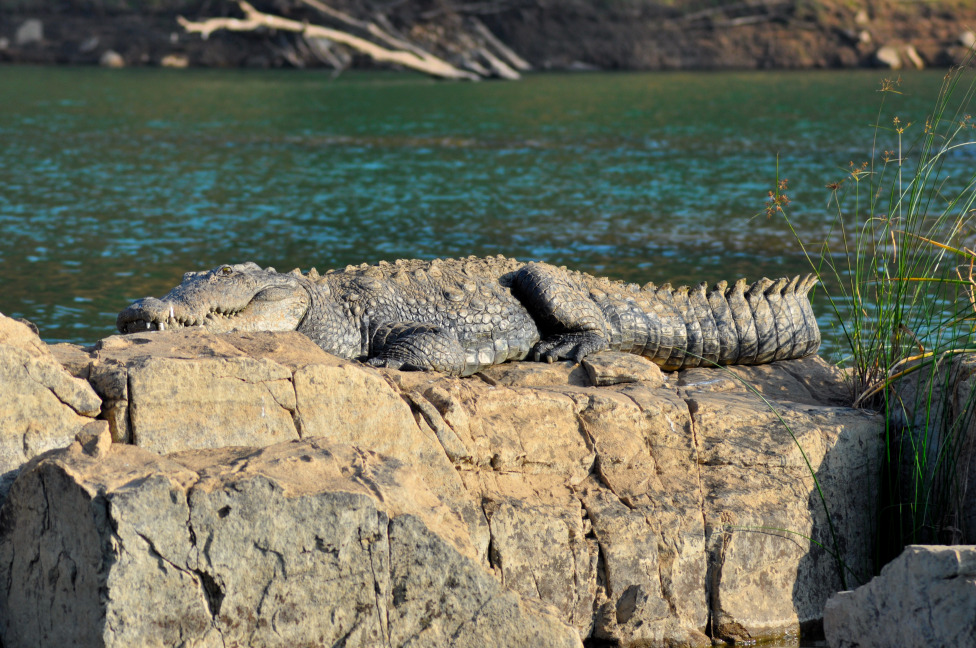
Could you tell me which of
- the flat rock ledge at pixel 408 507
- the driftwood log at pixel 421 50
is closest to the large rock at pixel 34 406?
the flat rock ledge at pixel 408 507

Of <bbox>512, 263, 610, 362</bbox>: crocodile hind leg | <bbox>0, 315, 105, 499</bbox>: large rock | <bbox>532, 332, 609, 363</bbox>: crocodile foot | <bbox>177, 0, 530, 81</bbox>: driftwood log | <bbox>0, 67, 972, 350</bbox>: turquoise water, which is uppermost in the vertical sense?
<bbox>177, 0, 530, 81</bbox>: driftwood log

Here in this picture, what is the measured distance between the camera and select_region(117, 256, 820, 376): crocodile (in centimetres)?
540

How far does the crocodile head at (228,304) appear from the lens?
4934 mm

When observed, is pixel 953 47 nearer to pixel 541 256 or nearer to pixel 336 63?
pixel 336 63

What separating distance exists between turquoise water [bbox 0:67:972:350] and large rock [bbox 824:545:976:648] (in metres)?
1.58

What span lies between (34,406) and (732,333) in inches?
162

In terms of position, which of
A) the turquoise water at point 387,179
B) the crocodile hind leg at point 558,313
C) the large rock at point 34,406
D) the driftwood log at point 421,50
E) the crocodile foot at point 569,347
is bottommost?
the turquoise water at point 387,179

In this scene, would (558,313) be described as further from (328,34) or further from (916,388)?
(328,34)

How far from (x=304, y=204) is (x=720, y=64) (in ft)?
91.7

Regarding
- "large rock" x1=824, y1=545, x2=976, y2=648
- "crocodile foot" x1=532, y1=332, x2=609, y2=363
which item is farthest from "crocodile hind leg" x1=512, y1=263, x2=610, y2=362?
"large rock" x1=824, y1=545, x2=976, y2=648

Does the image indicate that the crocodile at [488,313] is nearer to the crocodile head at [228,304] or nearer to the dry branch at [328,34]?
the crocodile head at [228,304]

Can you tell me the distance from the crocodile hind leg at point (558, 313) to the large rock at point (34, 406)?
294 cm

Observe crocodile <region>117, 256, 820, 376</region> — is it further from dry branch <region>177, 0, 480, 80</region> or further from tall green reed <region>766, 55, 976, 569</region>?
dry branch <region>177, 0, 480, 80</region>

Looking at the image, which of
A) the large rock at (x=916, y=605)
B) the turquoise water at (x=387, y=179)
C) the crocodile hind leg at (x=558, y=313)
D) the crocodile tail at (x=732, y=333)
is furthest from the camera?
the turquoise water at (x=387, y=179)
